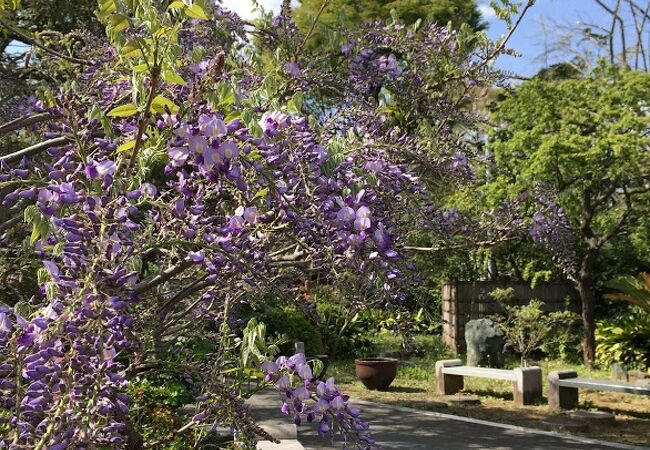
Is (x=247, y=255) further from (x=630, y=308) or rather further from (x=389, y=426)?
(x=630, y=308)

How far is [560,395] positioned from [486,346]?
10.3 ft

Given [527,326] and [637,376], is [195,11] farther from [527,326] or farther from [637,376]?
[637,376]

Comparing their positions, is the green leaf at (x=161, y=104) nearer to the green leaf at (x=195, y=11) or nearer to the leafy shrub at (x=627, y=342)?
the green leaf at (x=195, y=11)

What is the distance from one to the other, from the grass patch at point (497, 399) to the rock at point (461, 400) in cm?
Result: 10

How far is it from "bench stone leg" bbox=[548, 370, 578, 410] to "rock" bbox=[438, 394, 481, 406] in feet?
3.44

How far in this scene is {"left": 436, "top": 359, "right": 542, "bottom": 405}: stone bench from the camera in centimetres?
982

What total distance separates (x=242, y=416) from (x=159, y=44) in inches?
44.0

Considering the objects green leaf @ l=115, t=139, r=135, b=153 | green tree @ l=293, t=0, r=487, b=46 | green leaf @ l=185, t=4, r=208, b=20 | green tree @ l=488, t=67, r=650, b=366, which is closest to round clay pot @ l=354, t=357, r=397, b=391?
green tree @ l=488, t=67, r=650, b=366

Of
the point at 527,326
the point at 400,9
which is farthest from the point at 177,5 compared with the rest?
the point at 400,9

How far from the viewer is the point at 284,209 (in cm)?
219

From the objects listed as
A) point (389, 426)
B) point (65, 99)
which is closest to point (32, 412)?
point (65, 99)

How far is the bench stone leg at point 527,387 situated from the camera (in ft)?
32.1

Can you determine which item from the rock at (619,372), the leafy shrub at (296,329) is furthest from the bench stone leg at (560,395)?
the leafy shrub at (296,329)

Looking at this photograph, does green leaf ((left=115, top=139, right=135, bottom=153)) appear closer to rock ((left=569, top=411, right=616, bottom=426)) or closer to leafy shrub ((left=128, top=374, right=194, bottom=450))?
leafy shrub ((left=128, top=374, right=194, bottom=450))
